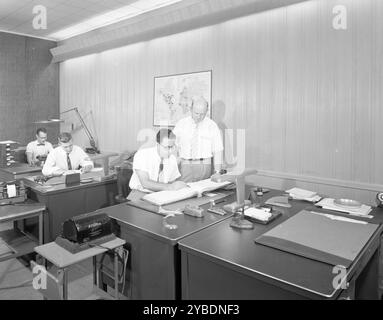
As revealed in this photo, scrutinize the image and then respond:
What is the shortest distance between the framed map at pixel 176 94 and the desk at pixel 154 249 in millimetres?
2297

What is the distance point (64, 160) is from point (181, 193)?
1948mm

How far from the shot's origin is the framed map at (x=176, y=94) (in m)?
3.94

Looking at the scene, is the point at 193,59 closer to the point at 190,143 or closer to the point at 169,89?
the point at 169,89

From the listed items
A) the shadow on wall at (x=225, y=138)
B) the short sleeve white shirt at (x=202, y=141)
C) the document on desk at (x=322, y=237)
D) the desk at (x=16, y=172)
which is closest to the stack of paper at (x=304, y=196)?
the document on desk at (x=322, y=237)

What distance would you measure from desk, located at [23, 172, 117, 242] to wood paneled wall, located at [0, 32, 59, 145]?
3.40m

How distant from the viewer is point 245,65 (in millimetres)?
3523

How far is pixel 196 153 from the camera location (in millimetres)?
3354

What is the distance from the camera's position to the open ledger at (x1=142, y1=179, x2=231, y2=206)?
2.09 m

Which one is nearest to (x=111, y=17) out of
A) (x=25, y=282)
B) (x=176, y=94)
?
(x=176, y=94)

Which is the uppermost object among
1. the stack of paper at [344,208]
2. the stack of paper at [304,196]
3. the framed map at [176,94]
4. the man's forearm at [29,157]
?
the framed map at [176,94]

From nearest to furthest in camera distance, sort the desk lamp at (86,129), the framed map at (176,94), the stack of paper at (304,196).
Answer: the stack of paper at (304,196)
the framed map at (176,94)
the desk lamp at (86,129)

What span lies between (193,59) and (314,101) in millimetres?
1712

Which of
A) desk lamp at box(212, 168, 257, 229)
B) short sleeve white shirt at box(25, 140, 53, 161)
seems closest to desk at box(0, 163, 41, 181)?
short sleeve white shirt at box(25, 140, 53, 161)

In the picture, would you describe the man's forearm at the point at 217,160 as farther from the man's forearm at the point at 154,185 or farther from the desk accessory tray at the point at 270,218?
the desk accessory tray at the point at 270,218
